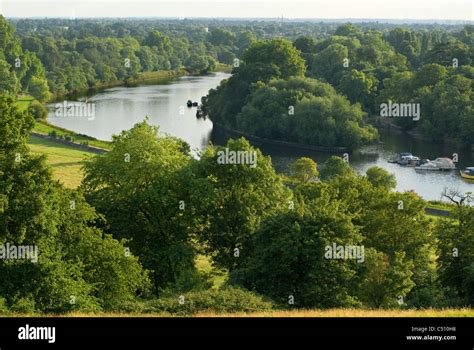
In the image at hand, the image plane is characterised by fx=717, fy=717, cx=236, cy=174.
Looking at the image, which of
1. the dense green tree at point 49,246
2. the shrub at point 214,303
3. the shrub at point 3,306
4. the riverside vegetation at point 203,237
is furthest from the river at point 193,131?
the shrub at point 3,306

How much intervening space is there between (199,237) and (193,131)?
50.1 meters

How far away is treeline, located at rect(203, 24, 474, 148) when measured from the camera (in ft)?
217

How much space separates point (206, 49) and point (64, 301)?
141928 millimetres

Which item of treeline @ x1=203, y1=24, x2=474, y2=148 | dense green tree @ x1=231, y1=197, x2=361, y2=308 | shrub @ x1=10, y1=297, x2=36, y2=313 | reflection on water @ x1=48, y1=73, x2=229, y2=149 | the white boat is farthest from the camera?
reflection on water @ x1=48, y1=73, x2=229, y2=149

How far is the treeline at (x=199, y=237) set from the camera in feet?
61.8

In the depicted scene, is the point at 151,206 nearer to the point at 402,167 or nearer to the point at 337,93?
the point at 402,167

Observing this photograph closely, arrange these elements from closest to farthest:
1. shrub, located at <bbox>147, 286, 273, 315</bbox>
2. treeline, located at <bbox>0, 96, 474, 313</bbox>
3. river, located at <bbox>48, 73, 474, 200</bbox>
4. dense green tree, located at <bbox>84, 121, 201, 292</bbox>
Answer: shrub, located at <bbox>147, 286, 273, 315</bbox> → treeline, located at <bbox>0, 96, 474, 313</bbox> → dense green tree, located at <bbox>84, 121, 201, 292</bbox> → river, located at <bbox>48, 73, 474, 200</bbox>

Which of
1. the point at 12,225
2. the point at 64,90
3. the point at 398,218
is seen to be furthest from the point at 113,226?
the point at 64,90

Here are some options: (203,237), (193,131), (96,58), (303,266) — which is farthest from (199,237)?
(96,58)

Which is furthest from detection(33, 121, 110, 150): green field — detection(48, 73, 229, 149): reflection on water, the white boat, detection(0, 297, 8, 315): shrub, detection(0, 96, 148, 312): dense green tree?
detection(0, 297, 8, 315): shrub

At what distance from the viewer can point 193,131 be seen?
7369 cm

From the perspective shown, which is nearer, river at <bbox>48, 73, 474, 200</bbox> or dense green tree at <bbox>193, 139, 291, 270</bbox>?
dense green tree at <bbox>193, 139, 291, 270</bbox>

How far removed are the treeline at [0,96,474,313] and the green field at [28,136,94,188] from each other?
65.1 feet

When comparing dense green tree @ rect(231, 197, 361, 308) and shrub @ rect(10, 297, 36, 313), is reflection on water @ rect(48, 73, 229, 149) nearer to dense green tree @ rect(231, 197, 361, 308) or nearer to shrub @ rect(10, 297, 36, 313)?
dense green tree @ rect(231, 197, 361, 308)
